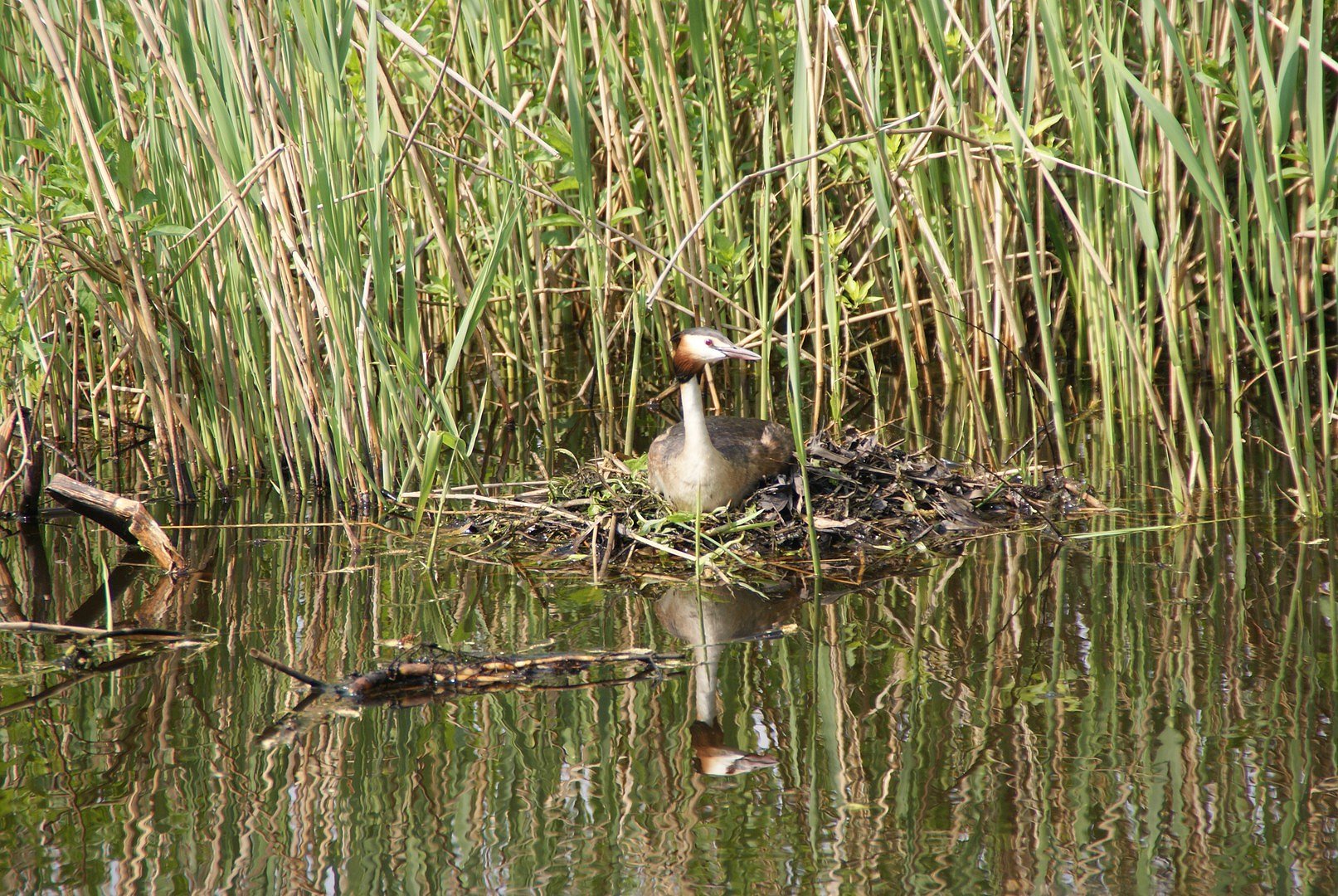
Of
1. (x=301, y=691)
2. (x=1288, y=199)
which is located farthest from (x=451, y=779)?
(x=1288, y=199)

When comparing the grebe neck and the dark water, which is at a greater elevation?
the grebe neck

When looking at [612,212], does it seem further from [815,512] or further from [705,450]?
[815,512]

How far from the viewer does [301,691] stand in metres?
2.67

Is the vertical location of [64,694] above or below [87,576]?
below

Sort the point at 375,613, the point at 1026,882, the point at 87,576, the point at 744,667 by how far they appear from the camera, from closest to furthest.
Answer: the point at 1026,882 < the point at 744,667 < the point at 375,613 < the point at 87,576

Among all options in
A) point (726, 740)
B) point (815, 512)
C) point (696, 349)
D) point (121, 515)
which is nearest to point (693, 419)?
point (696, 349)

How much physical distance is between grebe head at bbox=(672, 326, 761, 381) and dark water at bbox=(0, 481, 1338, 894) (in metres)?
0.78

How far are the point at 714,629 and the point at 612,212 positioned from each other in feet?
10.4

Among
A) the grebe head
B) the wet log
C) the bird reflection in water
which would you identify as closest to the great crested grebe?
the grebe head

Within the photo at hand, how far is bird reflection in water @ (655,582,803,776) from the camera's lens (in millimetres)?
2314

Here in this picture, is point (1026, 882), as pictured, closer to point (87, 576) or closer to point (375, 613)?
point (375, 613)

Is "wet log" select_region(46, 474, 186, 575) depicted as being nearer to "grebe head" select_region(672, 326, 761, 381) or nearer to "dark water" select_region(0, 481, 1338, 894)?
"dark water" select_region(0, 481, 1338, 894)

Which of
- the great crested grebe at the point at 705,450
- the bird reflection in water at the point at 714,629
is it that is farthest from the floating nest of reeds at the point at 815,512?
the bird reflection in water at the point at 714,629

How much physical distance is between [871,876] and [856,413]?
152 inches
